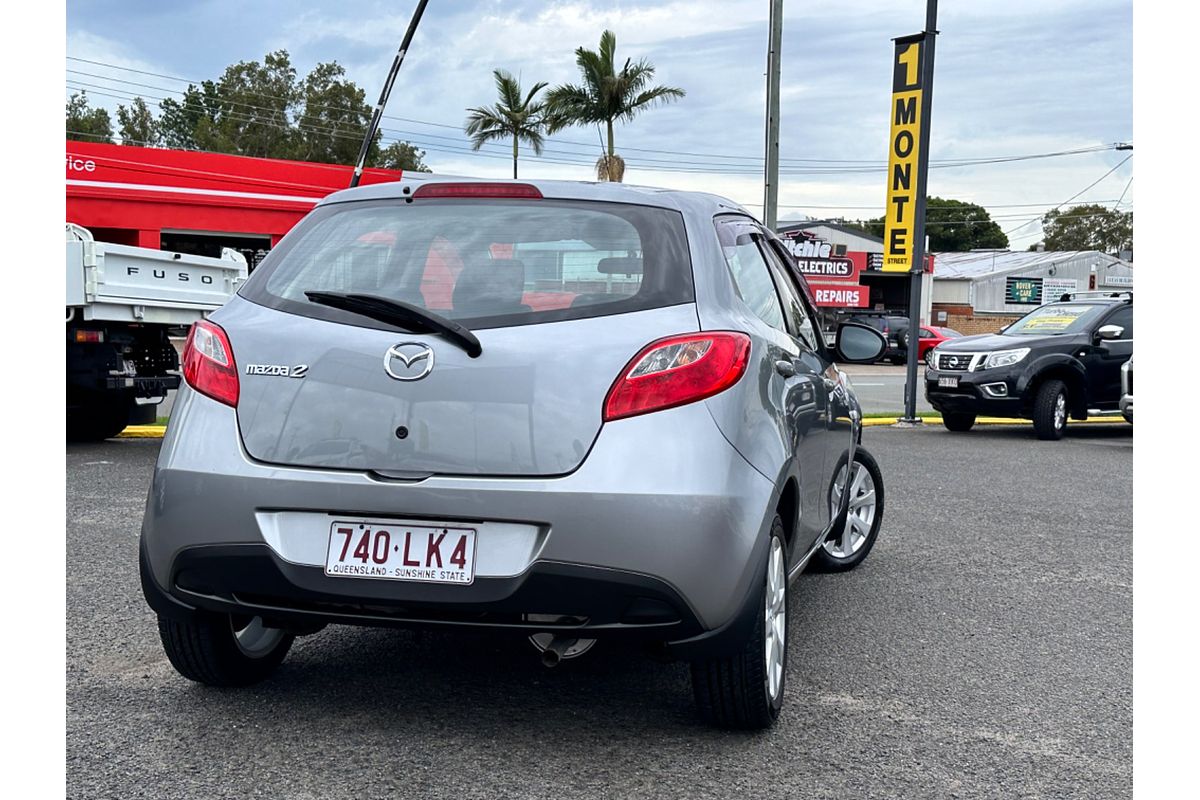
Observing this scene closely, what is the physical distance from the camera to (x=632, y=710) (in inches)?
157

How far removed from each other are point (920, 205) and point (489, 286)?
521 inches

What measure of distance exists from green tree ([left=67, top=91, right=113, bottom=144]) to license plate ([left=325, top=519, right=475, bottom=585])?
66761 millimetres

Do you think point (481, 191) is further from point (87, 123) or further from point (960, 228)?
point (960, 228)

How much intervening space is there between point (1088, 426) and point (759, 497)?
1416 centimetres

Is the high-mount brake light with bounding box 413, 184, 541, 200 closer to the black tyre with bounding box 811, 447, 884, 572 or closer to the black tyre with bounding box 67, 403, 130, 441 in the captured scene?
the black tyre with bounding box 811, 447, 884, 572

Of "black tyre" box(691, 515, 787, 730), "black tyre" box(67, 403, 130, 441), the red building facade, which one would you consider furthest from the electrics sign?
"black tyre" box(691, 515, 787, 730)

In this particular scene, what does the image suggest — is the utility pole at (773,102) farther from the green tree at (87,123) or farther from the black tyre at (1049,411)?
the green tree at (87,123)

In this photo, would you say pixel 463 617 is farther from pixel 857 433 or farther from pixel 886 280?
pixel 886 280

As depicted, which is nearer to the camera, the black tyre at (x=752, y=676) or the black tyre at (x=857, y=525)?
the black tyre at (x=752, y=676)

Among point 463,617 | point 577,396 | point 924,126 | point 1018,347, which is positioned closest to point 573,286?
point 577,396

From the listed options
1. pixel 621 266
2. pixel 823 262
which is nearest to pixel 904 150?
pixel 621 266

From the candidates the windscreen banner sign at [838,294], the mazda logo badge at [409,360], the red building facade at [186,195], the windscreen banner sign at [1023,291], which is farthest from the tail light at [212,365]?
the windscreen banner sign at [1023,291]

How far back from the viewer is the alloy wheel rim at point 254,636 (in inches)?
159

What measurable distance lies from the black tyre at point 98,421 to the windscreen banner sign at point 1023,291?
63.1 meters
